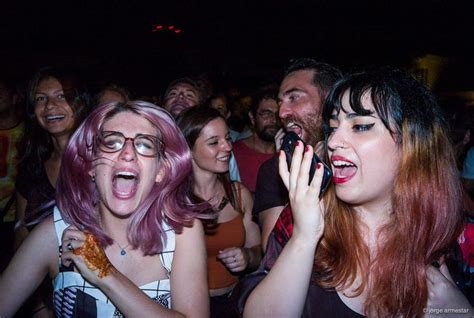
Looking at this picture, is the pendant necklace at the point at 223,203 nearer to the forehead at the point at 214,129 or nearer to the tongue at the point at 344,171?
the forehead at the point at 214,129

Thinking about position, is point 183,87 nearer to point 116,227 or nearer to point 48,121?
point 48,121

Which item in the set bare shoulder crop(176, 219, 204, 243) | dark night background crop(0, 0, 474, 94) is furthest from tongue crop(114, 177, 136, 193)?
dark night background crop(0, 0, 474, 94)

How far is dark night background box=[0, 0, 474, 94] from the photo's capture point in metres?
9.36

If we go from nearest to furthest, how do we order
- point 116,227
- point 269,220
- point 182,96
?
point 116,227, point 269,220, point 182,96

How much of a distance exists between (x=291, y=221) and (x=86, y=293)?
983 millimetres

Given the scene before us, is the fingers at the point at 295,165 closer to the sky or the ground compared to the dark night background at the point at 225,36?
closer to the ground

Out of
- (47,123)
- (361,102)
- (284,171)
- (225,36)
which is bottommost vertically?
(284,171)

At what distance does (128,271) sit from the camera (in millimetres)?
1896

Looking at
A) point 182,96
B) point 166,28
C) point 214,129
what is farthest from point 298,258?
point 166,28

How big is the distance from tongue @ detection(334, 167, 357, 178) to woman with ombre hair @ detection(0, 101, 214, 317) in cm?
78

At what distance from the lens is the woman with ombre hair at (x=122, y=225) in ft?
5.84

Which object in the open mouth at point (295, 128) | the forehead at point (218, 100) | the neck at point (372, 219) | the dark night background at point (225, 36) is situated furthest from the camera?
the dark night background at point (225, 36)

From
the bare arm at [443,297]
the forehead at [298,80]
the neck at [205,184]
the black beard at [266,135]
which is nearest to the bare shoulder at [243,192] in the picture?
the neck at [205,184]

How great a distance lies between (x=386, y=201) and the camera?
5.34ft
